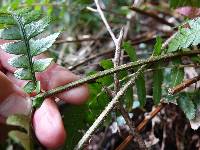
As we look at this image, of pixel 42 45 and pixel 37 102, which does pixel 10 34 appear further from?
pixel 37 102

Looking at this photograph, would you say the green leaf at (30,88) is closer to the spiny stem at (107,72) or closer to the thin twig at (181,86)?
the spiny stem at (107,72)

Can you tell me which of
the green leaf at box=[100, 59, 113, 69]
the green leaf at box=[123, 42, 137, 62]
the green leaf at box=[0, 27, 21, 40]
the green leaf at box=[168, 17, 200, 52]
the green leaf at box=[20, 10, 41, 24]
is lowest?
the green leaf at box=[100, 59, 113, 69]

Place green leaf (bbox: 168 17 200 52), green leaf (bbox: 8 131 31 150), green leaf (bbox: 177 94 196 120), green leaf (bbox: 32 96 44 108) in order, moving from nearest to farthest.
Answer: green leaf (bbox: 8 131 31 150), green leaf (bbox: 32 96 44 108), green leaf (bbox: 168 17 200 52), green leaf (bbox: 177 94 196 120)

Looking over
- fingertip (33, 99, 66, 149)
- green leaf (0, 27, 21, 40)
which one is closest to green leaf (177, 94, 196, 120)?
fingertip (33, 99, 66, 149)

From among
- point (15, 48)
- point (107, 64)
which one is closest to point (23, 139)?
point (15, 48)

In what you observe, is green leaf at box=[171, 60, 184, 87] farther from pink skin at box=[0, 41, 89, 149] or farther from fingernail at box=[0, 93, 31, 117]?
fingernail at box=[0, 93, 31, 117]

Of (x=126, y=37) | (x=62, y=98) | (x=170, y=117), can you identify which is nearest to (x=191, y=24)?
(x=62, y=98)
